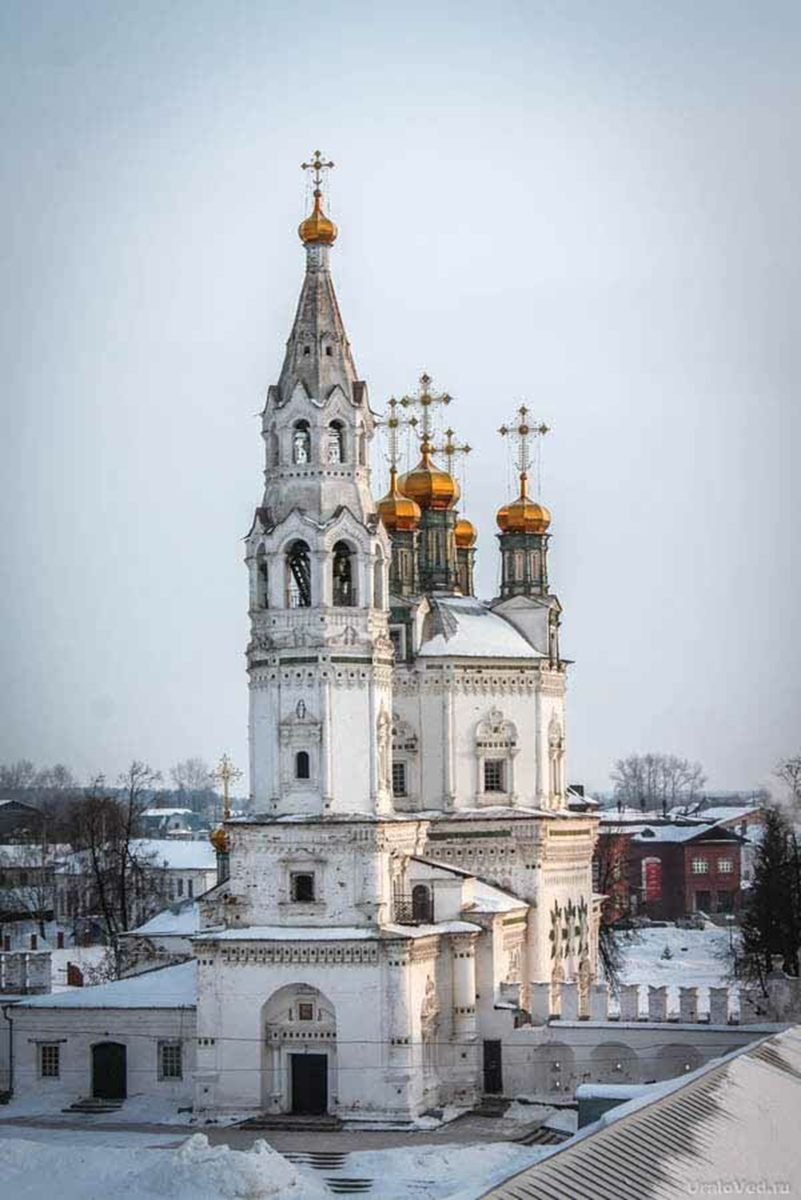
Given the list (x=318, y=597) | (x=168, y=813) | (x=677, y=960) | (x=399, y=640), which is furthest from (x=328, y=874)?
(x=168, y=813)

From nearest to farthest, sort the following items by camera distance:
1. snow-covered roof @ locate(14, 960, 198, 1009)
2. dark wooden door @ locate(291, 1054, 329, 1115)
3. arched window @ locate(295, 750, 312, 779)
→ dark wooden door @ locate(291, 1054, 329, 1115), arched window @ locate(295, 750, 312, 779), snow-covered roof @ locate(14, 960, 198, 1009)

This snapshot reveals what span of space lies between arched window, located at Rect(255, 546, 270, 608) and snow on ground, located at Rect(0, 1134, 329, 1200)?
427 inches

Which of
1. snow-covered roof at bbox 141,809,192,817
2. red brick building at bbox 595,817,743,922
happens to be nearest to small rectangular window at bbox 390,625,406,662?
red brick building at bbox 595,817,743,922

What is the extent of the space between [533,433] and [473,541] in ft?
9.56

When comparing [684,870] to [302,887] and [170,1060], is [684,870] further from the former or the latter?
[302,887]

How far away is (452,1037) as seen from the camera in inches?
1419

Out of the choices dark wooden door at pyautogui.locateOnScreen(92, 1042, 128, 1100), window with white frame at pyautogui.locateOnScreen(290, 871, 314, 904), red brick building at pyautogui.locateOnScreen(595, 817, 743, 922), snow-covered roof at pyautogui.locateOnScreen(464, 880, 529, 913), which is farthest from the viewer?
red brick building at pyautogui.locateOnScreen(595, 817, 743, 922)

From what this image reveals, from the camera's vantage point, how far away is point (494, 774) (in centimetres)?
4184

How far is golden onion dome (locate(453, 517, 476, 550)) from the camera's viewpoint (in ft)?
153

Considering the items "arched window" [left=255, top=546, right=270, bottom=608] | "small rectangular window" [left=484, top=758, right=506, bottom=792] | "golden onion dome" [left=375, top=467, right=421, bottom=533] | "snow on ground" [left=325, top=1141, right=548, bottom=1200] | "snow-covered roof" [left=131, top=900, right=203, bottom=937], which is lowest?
"snow on ground" [left=325, top=1141, right=548, bottom=1200]

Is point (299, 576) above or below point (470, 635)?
above

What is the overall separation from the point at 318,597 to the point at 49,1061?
956 centimetres

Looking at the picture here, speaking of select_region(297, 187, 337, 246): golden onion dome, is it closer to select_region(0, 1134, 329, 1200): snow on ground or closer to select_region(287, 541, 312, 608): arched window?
select_region(287, 541, 312, 608): arched window

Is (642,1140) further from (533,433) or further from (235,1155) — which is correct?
(533,433)
